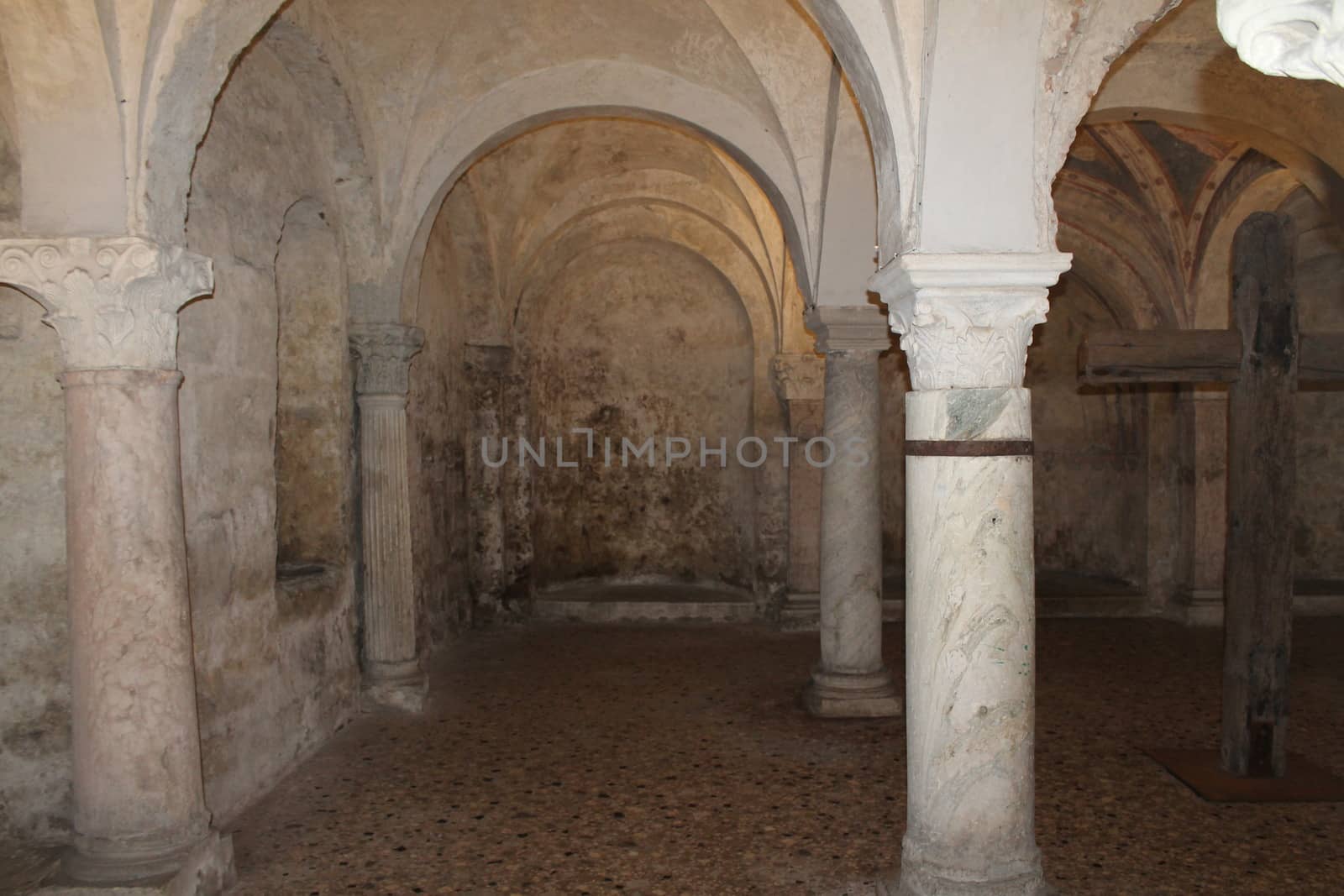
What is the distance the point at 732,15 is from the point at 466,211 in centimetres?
407

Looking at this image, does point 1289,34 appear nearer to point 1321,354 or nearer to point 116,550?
point 116,550

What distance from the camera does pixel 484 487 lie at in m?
10.1

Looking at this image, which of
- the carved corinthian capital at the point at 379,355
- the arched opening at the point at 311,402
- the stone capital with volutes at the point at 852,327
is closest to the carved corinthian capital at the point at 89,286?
the arched opening at the point at 311,402

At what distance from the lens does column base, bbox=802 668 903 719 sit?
6.38 metres

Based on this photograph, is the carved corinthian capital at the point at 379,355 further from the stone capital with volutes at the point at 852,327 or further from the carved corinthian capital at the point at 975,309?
the carved corinthian capital at the point at 975,309

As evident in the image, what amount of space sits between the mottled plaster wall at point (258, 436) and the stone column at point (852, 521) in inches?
127

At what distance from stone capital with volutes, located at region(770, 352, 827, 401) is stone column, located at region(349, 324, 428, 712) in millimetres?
4481

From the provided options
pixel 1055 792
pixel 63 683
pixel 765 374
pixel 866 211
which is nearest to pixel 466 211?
pixel 765 374

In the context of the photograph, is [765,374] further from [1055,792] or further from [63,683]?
[63,683]

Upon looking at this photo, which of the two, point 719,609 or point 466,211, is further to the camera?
point 719,609

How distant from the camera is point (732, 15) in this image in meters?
5.80

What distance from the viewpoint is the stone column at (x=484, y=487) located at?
32.9ft

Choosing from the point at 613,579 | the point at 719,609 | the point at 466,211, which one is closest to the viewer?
the point at 466,211

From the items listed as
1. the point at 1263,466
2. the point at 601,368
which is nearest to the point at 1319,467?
the point at 1263,466
